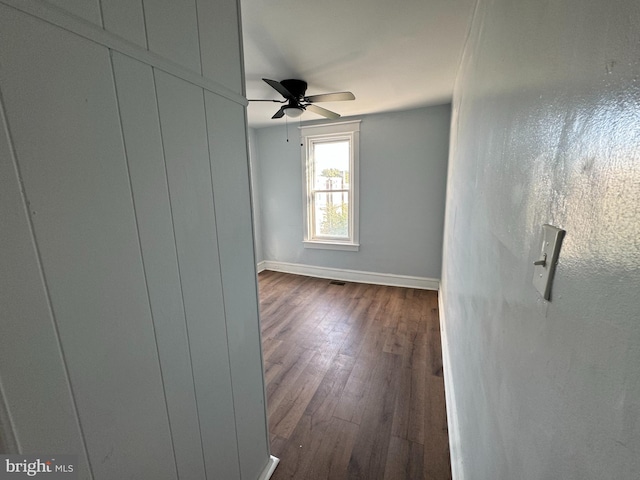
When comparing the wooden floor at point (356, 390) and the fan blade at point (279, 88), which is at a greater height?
the fan blade at point (279, 88)

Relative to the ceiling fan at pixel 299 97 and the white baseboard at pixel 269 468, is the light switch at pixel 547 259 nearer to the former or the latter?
the white baseboard at pixel 269 468

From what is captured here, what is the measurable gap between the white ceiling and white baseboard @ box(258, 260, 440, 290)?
2.35m

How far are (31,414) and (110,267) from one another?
31 centimetres

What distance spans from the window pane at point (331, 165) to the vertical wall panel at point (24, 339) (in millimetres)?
3586

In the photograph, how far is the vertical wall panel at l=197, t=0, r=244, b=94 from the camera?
0.87 m

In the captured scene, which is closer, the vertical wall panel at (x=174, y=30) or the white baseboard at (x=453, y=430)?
the vertical wall panel at (x=174, y=30)

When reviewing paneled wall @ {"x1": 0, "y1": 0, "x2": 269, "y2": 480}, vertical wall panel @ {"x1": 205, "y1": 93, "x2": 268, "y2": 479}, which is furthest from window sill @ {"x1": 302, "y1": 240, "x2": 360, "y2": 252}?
paneled wall @ {"x1": 0, "y1": 0, "x2": 269, "y2": 480}

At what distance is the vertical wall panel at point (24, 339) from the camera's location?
0.48 metres

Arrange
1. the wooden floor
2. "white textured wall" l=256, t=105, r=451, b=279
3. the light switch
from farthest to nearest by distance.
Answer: "white textured wall" l=256, t=105, r=451, b=279 → the wooden floor → the light switch

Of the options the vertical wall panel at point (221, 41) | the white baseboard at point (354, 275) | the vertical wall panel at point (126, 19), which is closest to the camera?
the vertical wall panel at point (126, 19)

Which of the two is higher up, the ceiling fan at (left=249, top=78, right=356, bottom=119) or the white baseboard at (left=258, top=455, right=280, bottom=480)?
the ceiling fan at (left=249, top=78, right=356, bottom=119)

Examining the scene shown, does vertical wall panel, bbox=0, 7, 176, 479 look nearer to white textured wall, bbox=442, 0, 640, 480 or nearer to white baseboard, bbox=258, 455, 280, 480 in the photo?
white baseboard, bbox=258, 455, 280, 480

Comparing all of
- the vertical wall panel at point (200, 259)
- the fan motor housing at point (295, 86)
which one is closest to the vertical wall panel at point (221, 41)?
the vertical wall panel at point (200, 259)

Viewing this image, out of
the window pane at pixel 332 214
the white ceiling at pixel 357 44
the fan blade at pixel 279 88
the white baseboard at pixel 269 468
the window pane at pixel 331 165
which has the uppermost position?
the white ceiling at pixel 357 44
